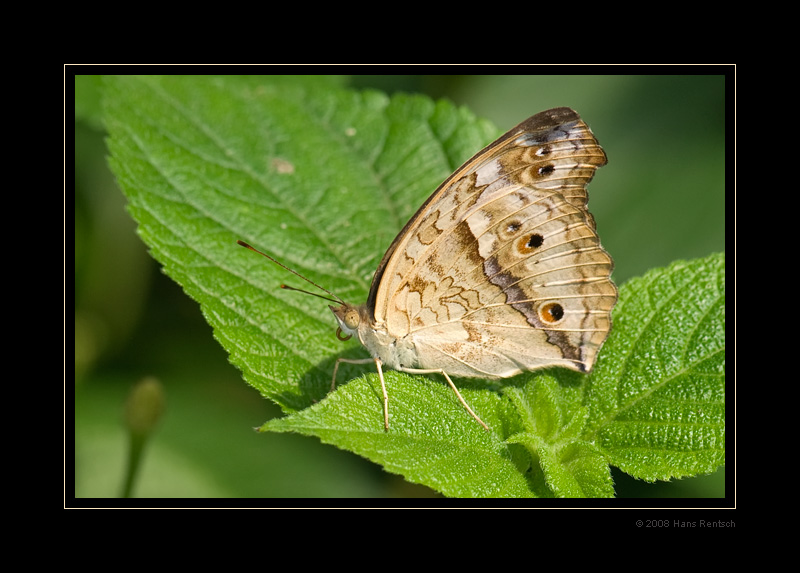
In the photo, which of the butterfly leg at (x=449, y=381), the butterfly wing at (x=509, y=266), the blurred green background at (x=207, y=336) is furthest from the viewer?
the blurred green background at (x=207, y=336)

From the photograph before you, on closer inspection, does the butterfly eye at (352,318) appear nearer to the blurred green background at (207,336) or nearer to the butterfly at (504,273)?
the butterfly at (504,273)

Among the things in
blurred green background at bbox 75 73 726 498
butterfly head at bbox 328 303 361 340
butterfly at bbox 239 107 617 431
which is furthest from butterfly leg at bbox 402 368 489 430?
blurred green background at bbox 75 73 726 498

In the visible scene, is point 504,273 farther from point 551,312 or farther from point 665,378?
point 665,378

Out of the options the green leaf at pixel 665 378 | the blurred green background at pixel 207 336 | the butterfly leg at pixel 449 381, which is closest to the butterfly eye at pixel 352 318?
the butterfly leg at pixel 449 381

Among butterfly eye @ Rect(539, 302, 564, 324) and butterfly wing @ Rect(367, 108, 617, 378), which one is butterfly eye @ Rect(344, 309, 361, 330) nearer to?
butterfly wing @ Rect(367, 108, 617, 378)

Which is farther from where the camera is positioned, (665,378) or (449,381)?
(665,378)

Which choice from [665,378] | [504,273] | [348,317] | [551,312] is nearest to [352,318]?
[348,317]

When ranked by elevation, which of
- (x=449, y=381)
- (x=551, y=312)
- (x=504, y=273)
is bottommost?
(x=449, y=381)

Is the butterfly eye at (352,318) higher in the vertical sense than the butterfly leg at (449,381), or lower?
higher
